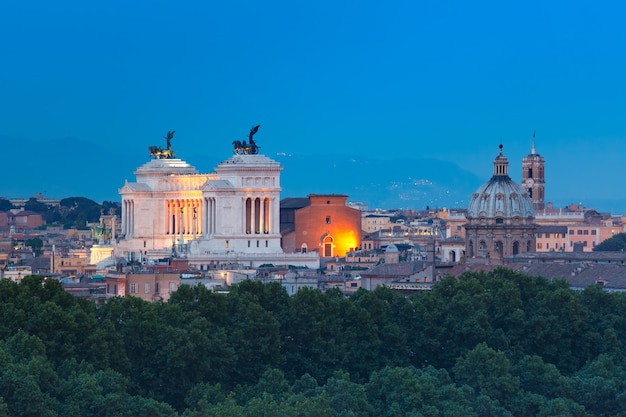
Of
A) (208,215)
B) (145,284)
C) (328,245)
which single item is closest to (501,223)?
(145,284)

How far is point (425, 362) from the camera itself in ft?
270

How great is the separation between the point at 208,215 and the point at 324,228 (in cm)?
1393

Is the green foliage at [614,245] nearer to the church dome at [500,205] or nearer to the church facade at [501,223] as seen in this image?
the church dome at [500,205]

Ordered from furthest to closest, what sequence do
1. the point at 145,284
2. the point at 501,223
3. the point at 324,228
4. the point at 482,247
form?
the point at 324,228 → the point at 501,223 → the point at 482,247 → the point at 145,284

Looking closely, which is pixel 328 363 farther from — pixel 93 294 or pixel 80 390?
pixel 93 294

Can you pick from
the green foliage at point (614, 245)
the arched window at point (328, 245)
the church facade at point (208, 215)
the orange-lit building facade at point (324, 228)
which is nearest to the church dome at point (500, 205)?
the church facade at point (208, 215)

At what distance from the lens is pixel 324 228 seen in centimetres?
17512

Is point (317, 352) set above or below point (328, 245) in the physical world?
below

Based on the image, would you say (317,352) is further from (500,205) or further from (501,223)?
(500,205)

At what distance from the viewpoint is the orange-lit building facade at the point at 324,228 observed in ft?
569

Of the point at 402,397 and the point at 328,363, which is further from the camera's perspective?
the point at 328,363

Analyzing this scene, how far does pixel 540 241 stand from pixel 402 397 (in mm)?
103658

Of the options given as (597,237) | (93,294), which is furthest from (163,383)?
(597,237)

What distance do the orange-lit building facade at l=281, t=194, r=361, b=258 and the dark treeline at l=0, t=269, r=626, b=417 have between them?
8533 cm
